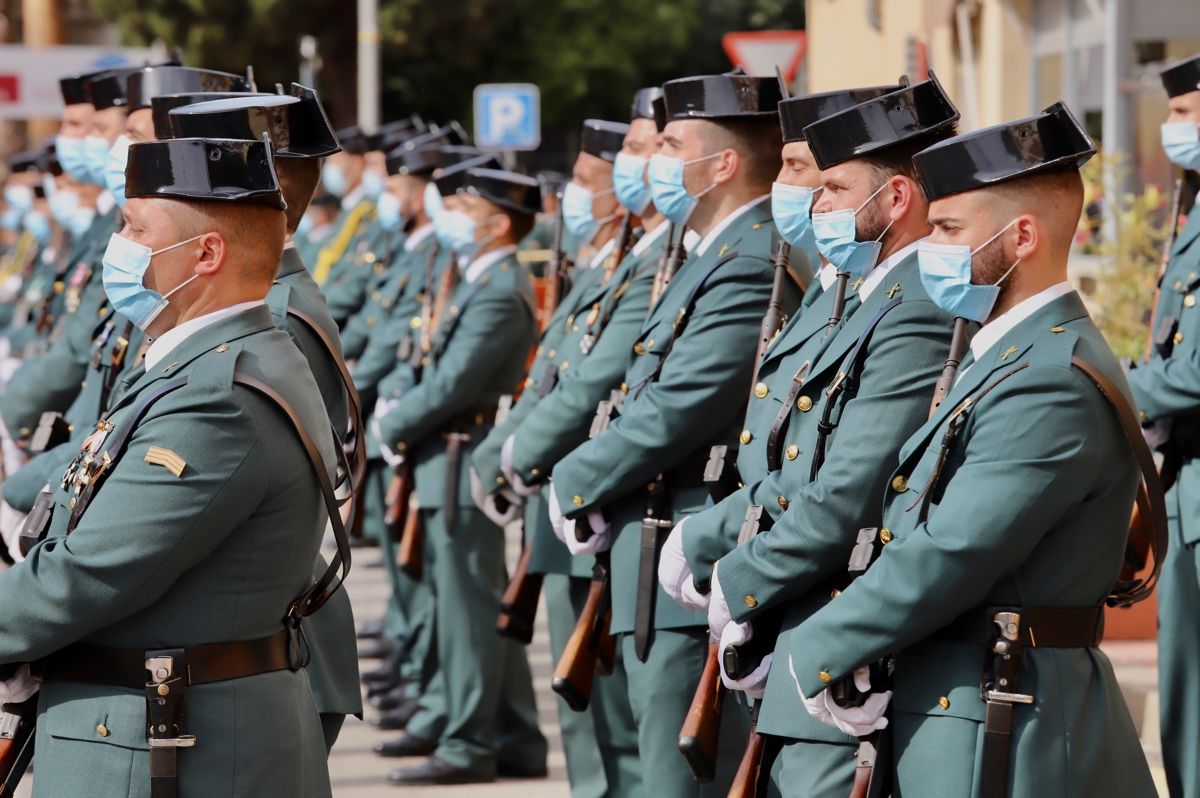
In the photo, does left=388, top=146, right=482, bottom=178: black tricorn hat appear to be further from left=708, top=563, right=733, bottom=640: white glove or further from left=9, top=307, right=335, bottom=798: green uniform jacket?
left=9, top=307, right=335, bottom=798: green uniform jacket

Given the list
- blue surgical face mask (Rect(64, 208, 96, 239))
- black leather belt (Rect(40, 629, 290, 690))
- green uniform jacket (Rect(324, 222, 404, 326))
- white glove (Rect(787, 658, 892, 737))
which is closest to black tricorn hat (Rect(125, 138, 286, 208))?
black leather belt (Rect(40, 629, 290, 690))

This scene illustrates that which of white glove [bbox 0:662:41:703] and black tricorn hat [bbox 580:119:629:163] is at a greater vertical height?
black tricorn hat [bbox 580:119:629:163]

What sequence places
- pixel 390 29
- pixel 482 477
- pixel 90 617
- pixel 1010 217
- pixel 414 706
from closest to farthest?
pixel 90 617
pixel 1010 217
pixel 482 477
pixel 414 706
pixel 390 29

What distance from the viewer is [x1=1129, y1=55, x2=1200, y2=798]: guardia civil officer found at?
545 cm

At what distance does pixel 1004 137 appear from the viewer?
3764 mm

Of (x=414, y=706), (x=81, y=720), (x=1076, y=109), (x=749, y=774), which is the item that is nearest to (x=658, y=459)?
(x=749, y=774)

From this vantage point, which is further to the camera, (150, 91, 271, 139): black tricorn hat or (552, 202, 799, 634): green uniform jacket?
(552, 202, 799, 634): green uniform jacket

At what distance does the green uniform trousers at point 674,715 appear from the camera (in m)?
5.23

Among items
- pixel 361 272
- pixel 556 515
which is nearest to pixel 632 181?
pixel 556 515

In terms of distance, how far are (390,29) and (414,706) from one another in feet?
83.5

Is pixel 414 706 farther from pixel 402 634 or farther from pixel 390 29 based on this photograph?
pixel 390 29

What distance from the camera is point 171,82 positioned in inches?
240

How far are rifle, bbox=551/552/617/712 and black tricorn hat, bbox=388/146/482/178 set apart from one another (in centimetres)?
380

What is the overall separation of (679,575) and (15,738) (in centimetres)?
163
